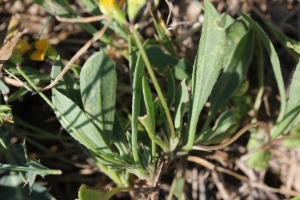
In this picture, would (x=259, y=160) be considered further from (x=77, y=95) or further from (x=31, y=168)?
(x=31, y=168)

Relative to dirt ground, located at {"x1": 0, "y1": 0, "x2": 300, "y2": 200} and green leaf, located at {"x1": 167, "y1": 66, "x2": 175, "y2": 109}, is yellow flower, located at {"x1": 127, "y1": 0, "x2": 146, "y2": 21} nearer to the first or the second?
green leaf, located at {"x1": 167, "y1": 66, "x2": 175, "y2": 109}

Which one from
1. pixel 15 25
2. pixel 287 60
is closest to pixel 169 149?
pixel 15 25

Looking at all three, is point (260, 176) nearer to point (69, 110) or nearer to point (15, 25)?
point (69, 110)

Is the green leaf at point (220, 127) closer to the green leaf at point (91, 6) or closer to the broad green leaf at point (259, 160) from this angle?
the broad green leaf at point (259, 160)

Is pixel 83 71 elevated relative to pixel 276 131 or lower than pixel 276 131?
elevated

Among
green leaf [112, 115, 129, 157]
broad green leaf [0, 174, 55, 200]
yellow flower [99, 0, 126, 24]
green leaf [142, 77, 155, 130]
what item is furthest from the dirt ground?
yellow flower [99, 0, 126, 24]

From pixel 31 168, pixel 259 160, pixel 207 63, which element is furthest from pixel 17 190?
pixel 259 160
